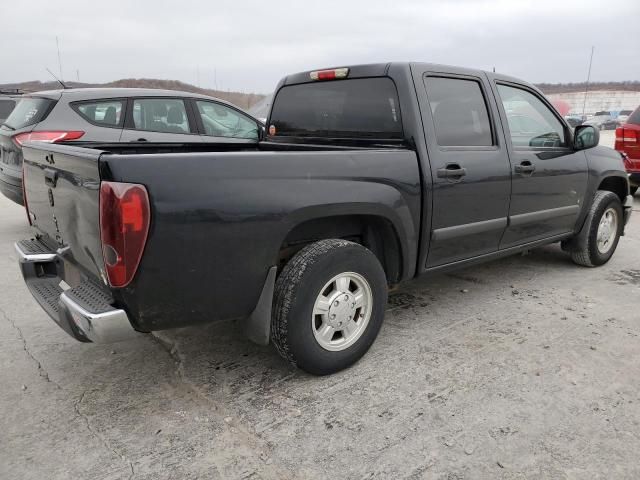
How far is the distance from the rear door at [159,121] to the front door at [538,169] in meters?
3.52

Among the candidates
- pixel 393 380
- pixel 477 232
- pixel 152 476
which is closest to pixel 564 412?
pixel 393 380

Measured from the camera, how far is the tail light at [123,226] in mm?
2039

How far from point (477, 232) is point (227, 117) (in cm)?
402

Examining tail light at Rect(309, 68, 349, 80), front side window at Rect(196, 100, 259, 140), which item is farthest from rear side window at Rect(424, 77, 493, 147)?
front side window at Rect(196, 100, 259, 140)

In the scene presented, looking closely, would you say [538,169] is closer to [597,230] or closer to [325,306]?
[597,230]

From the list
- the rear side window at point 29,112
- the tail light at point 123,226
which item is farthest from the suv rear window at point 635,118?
the tail light at point 123,226

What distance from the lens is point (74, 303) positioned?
7.50 ft

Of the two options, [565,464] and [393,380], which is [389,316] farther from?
[565,464]

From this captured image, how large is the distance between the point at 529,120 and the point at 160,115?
13.3ft

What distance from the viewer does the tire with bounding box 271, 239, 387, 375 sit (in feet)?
8.50

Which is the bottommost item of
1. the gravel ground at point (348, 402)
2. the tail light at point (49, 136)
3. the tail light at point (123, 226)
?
the gravel ground at point (348, 402)

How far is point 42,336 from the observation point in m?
3.36

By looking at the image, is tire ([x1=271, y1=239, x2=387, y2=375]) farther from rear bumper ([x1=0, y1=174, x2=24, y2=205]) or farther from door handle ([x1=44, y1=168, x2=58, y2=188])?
rear bumper ([x1=0, y1=174, x2=24, y2=205])

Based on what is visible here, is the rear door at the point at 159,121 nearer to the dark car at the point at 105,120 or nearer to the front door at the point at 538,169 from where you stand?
the dark car at the point at 105,120
